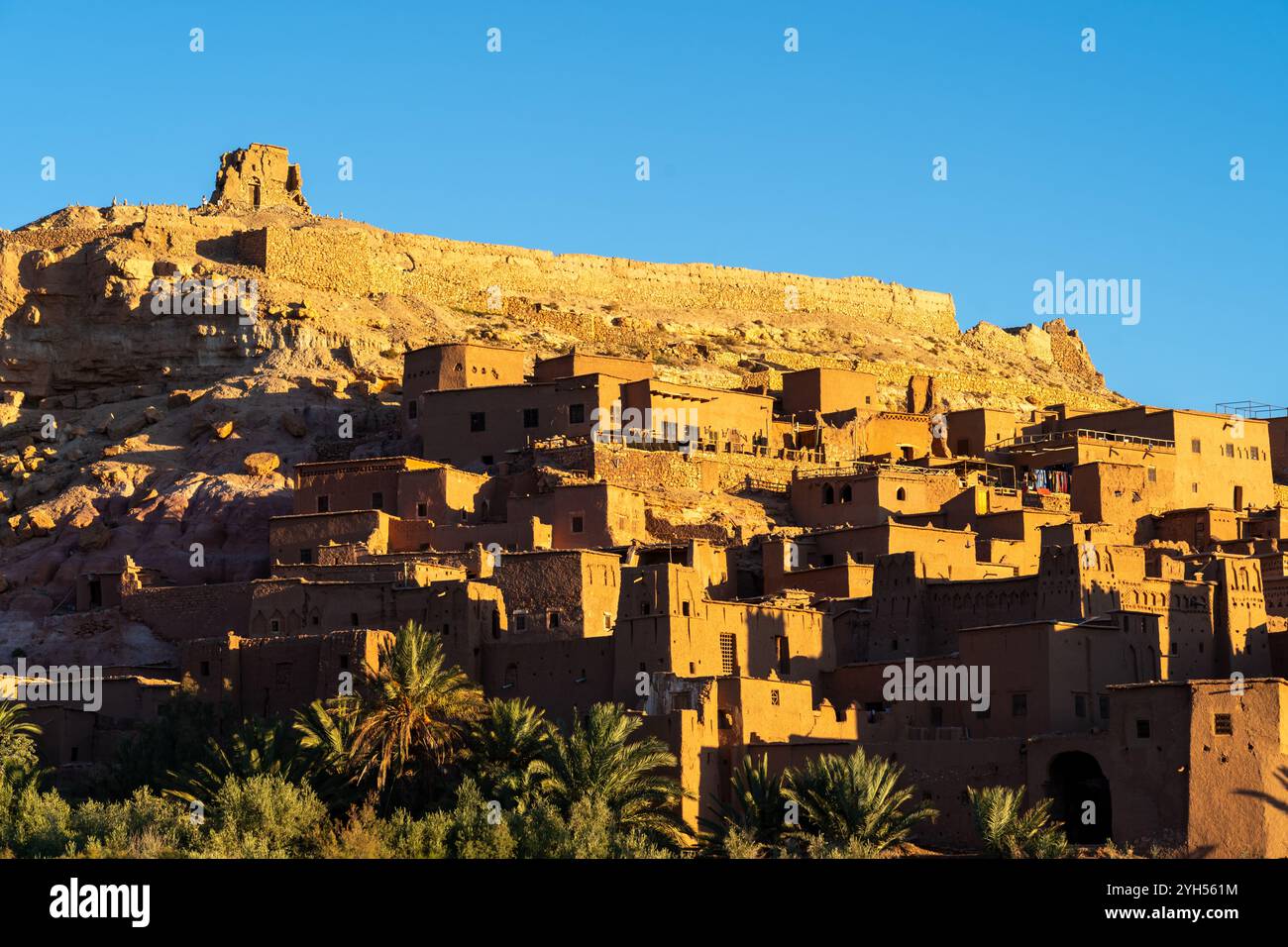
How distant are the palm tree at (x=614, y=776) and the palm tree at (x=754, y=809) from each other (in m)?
0.78

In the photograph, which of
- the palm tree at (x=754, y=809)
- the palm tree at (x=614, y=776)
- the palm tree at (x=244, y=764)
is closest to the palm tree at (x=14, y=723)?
the palm tree at (x=244, y=764)

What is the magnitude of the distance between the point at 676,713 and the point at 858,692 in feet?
18.0

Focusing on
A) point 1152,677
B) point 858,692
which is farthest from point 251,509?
point 1152,677

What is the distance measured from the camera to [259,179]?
9550 centimetres

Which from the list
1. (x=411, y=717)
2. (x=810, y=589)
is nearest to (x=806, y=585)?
(x=810, y=589)

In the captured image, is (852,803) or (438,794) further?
(438,794)

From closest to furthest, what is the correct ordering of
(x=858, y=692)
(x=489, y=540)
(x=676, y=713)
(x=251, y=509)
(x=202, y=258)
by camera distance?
1. (x=676, y=713)
2. (x=858, y=692)
3. (x=489, y=540)
4. (x=251, y=509)
5. (x=202, y=258)

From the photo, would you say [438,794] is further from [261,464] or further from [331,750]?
[261,464]

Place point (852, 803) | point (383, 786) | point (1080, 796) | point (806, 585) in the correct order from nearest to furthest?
point (852, 803), point (1080, 796), point (383, 786), point (806, 585)

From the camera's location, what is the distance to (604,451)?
2458 inches

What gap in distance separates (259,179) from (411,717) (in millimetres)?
51106
